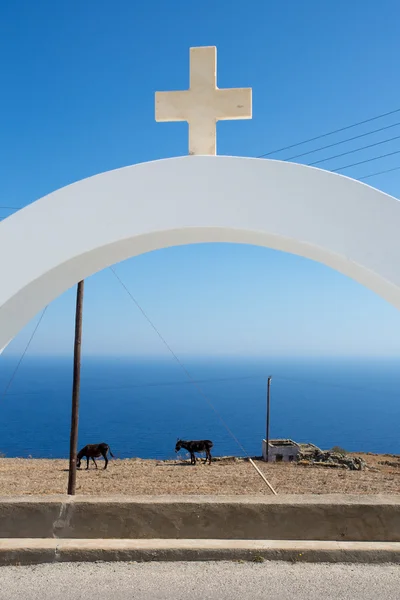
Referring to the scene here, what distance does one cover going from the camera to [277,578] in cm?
400

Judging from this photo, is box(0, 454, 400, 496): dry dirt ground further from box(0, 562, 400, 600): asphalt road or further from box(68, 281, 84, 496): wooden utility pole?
box(0, 562, 400, 600): asphalt road

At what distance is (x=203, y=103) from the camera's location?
11.0 feet

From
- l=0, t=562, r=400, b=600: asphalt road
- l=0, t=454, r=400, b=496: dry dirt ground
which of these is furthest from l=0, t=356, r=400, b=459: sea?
l=0, t=562, r=400, b=600: asphalt road

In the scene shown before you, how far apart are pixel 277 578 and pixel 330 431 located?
10766cm

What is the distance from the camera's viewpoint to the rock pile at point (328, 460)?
1727 cm

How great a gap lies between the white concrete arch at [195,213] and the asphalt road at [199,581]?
6.75 feet

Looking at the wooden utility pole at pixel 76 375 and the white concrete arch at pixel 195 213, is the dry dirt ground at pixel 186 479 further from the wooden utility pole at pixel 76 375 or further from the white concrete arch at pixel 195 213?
the white concrete arch at pixel 195 213

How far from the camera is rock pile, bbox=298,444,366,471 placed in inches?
680

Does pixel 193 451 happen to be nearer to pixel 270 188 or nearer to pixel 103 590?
pixel 103 590

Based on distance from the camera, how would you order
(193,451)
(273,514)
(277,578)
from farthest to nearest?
1. (193,451)
2. (273,514)
3. (277,578)

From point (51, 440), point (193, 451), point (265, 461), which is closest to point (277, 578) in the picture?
point (193, 451)

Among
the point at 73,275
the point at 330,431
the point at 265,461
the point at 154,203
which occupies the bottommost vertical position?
the point at 330,431

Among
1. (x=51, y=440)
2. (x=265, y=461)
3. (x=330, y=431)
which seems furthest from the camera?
(x=330, y=431)

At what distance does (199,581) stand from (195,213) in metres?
2.66
